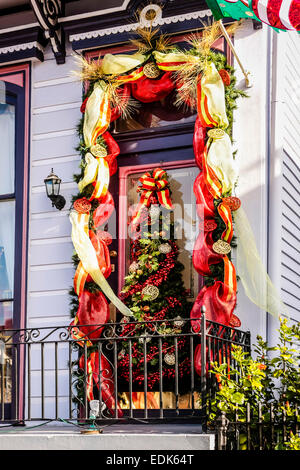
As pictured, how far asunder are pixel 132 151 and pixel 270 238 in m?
1.90

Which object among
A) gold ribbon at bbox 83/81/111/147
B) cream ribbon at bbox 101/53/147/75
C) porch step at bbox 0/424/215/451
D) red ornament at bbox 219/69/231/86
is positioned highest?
cream ribbon at bbox 101/53/147/75

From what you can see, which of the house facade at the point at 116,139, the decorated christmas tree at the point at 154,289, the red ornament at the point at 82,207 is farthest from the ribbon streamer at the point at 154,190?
the red ornament at the point at 82,207

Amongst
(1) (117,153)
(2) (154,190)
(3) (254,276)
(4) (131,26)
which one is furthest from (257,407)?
(4) (131,26)

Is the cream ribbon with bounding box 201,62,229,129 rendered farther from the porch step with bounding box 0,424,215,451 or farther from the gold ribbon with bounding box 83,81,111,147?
the porch step with bounding box 0,424,215,451

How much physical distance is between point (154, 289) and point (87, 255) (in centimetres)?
78

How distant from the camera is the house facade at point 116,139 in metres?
8.06

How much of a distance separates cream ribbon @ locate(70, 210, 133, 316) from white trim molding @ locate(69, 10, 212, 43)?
2.08 m

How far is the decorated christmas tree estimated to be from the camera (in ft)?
26.1

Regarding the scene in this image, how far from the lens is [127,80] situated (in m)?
8.48

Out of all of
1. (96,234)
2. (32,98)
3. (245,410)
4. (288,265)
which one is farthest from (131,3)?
(245,410)

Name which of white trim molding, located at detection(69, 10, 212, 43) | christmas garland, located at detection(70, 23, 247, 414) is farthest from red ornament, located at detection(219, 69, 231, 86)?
white trim molding, located at detection(69, 10, 212, 43)

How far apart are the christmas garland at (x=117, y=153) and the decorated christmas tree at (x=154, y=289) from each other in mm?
134
